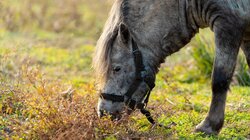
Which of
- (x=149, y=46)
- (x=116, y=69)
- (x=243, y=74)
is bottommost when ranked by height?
(x=243, y=74)

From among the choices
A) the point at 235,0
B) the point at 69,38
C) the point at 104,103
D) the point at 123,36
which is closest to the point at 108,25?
the point at 123,36

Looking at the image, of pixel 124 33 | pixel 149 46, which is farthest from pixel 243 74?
pixel 124 33

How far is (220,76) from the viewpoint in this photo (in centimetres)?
568

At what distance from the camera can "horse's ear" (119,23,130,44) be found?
561cm

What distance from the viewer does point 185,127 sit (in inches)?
238

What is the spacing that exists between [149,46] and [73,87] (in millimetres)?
2217

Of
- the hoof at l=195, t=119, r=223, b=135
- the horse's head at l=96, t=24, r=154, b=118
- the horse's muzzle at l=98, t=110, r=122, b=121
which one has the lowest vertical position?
the hoof at l=195, t=119, r=223, b=135

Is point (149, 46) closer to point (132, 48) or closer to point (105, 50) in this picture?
point (132, 48)

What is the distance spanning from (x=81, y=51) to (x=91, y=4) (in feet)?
17.5

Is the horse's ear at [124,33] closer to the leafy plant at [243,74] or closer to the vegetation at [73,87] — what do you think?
the vegetation at [73,87]

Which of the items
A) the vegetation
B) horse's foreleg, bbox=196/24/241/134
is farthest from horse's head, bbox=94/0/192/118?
horse's foreleg, bbox=196/24/241/134

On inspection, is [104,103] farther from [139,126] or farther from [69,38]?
[69,38]

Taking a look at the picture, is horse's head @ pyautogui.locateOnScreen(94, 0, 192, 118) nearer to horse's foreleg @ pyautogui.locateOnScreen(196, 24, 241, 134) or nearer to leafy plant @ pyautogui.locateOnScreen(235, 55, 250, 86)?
horse's foreleg @ pyautogui.locateOnScreen(196, 24, 241, 134)

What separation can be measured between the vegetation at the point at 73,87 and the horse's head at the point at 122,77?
0.18 meters
